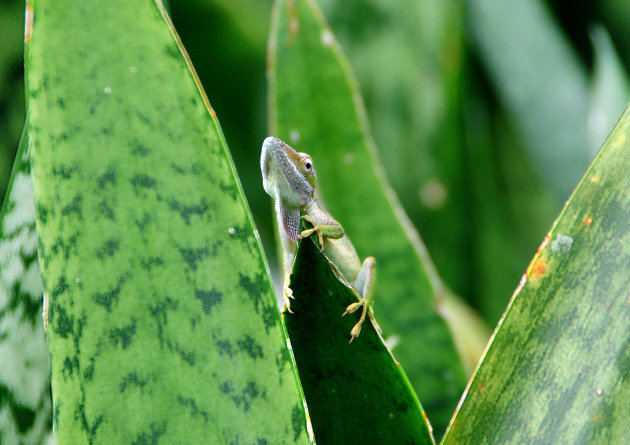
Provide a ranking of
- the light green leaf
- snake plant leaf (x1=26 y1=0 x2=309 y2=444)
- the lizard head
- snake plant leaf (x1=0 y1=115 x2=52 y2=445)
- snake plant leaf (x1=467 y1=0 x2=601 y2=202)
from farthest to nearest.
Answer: snake plant leaf (x1=467 y1=0 x2=601 y2=202)
the light green leaf
the lizard head
snake plant leaf (x1=0 y1=115 x2=52 y2=445)
snake plant leaf (x1=26 y1=0 x2=309 y2=444)

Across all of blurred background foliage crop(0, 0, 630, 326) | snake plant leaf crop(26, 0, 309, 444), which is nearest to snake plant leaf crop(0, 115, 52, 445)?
snake plant leaf crop(26, 0, 309, 444)

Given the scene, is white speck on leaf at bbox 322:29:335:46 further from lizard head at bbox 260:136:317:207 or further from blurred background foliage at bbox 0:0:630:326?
blurred background foliage at bbox 0:0:630:326

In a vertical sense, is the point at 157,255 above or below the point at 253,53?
above

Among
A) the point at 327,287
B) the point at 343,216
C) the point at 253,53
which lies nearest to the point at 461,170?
the point at 343,216

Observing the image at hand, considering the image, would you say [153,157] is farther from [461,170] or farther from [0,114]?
[461,170]

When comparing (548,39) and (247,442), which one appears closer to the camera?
(247,442)

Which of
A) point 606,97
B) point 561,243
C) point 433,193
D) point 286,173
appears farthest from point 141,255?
point 606,97
